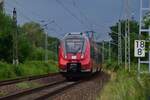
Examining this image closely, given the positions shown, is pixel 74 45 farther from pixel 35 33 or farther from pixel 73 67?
pixel 35 33

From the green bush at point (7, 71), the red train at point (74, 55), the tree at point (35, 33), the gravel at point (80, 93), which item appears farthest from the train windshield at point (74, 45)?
the tree at point (35, 33)

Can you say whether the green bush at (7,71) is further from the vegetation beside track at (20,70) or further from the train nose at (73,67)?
the train nose at (73,67)

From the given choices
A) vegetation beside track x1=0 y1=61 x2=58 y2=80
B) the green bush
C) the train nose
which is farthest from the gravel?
vegetation beside track x1=0 y1=61 x2=58 y2=80

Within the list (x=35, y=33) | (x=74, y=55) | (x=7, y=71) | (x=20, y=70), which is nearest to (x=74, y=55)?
(x=74, y=55)

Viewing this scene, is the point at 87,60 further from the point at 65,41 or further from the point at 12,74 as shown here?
the point at 12,74

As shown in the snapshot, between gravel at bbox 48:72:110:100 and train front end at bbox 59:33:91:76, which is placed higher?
train front end at bbox 59:33:91:76

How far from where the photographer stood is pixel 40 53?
376 feet

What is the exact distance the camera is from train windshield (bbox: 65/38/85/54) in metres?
40.2

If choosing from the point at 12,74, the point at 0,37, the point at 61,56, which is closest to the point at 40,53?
the point at 0,37

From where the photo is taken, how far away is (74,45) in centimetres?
4022

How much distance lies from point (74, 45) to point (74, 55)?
70cm

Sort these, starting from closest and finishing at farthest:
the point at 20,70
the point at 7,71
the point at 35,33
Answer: the point at 7,71, the point at 20,70, the point at 35,33

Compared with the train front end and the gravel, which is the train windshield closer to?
the train front end

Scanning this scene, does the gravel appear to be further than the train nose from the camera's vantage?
No
